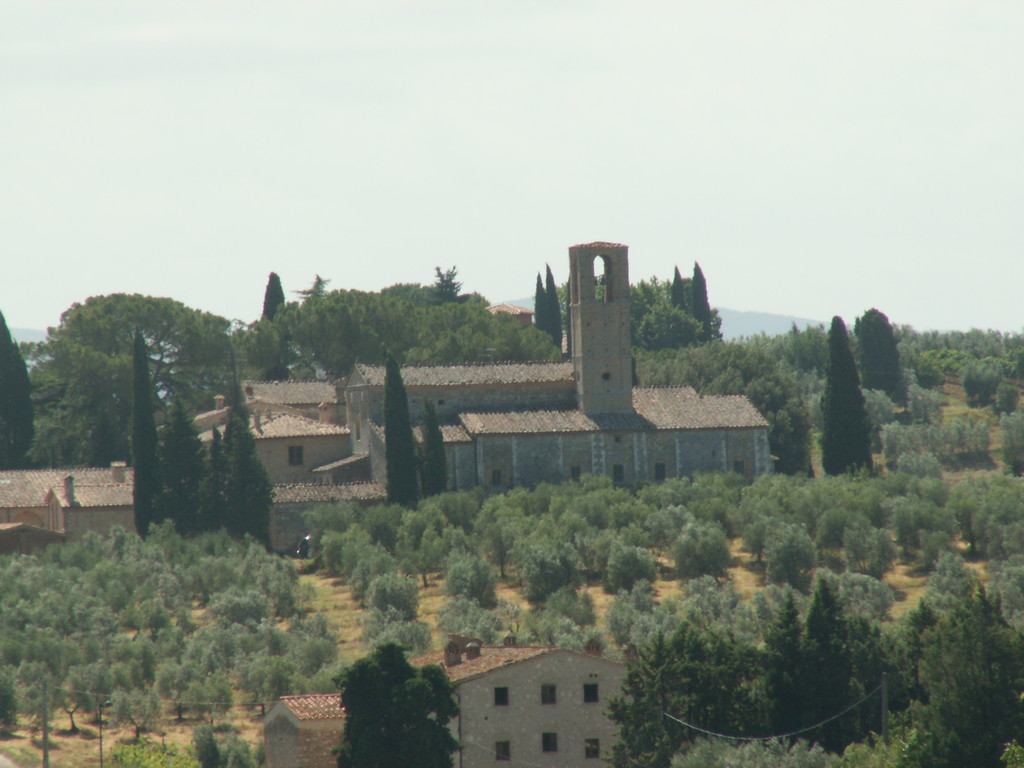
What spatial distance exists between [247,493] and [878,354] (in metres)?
39.6

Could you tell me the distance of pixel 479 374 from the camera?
67812mm

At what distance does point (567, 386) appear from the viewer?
224 ft

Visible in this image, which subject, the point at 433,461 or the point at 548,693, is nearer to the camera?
the point at 548,693

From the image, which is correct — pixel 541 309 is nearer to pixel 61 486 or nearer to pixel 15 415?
pixel 15 415

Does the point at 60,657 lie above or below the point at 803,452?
below

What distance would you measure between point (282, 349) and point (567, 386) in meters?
20.1

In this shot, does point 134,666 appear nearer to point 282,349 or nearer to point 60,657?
point 60,657

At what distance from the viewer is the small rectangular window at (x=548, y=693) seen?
42125 millimetres

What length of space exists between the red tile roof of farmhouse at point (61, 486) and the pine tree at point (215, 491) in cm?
329

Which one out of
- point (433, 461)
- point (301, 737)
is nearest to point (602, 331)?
point (433, 461)

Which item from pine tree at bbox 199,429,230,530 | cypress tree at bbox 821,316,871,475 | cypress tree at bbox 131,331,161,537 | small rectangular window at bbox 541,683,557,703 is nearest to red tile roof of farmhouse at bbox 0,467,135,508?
cypress tree at bbox 131,331,161,537

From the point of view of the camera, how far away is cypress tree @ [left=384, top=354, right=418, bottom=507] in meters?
62.3

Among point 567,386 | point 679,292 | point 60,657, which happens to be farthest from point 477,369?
point 679,292

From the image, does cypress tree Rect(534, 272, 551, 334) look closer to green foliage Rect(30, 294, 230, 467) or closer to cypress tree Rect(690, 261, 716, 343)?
cypress tree Rect(690, 261, 716, 343)
